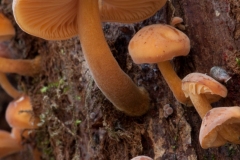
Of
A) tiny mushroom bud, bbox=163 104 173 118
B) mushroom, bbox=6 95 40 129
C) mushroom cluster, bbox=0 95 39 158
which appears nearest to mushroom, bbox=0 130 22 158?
mushroom cluster, bbox=0 95 39 158

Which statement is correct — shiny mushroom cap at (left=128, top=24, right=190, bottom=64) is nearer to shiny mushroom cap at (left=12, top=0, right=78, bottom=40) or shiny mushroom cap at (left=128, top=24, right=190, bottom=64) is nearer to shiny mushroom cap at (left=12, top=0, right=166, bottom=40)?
shiny mushroom cap at (left=12, top=0, right=166, bottom=40)

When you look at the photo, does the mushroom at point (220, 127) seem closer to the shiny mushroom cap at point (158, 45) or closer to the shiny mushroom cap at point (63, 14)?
the shiny mushroom cap at point (158, 45)

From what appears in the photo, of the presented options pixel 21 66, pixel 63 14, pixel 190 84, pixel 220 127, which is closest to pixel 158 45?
pixel 190 84

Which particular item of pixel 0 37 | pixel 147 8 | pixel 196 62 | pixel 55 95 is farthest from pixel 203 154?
pixel 0 37

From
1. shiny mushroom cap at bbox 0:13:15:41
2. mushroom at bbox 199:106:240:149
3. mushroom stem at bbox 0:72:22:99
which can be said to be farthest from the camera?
mushroom stem at bbox 0:72:22:99

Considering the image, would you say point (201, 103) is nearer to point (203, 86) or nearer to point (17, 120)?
point (203, 86)

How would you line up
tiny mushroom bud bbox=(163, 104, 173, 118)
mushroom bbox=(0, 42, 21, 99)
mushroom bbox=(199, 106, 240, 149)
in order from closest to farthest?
mushroom bbox=(199, 106, 240, 149) < tiny mushroom bud bbox=(163, 104, 173, 118) < mushroom bbox=(0, 42, 21, 99)
